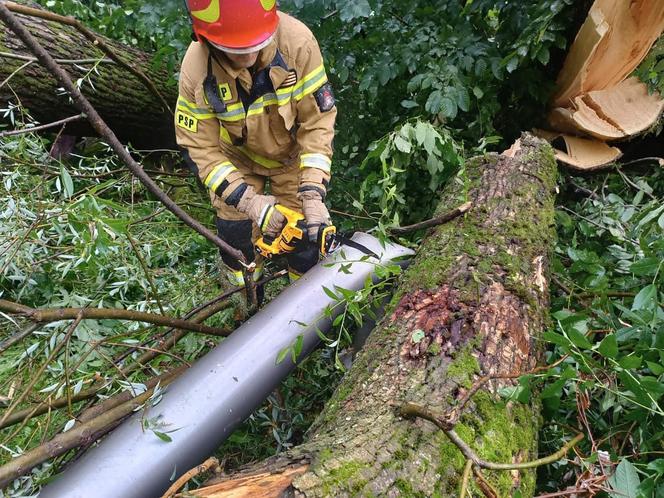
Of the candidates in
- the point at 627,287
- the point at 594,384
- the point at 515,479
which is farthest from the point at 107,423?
the point at 627,287

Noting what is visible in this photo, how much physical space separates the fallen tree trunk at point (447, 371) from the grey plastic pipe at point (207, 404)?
0.87 ft

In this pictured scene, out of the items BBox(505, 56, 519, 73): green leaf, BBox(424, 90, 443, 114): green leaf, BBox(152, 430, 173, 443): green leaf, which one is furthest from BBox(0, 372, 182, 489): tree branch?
BBox(505, 56, 519, 73): green leaf

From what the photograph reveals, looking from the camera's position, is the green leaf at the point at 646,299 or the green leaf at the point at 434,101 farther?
the green leaf at the point at 434,101

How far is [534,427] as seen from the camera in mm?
1371

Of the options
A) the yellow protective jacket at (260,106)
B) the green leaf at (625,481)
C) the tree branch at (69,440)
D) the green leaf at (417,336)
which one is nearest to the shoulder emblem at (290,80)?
the yellow protective jacket at (260,106)

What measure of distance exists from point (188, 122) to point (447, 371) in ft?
5.27

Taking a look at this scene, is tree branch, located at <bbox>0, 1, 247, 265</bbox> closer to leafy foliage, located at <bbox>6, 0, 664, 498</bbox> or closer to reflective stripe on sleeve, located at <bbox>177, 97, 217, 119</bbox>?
leafy foliage, located at <bbox>6, 0, 664, 498</bbox>

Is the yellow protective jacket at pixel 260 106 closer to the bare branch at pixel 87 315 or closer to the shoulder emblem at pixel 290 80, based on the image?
the shoulder emblem at pixel 290 80

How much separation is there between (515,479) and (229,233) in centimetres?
189

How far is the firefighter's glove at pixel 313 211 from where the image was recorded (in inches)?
87.7

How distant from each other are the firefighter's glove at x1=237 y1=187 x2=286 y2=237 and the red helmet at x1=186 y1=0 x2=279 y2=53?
0.66m

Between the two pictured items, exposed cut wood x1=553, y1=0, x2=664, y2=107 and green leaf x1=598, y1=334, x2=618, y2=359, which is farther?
exposed cut wood x1=553, y1=0, x2=664, y2=107

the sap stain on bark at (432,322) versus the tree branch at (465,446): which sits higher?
the tree branch at (465,446)

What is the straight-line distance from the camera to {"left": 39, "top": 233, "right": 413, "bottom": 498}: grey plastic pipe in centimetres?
130
